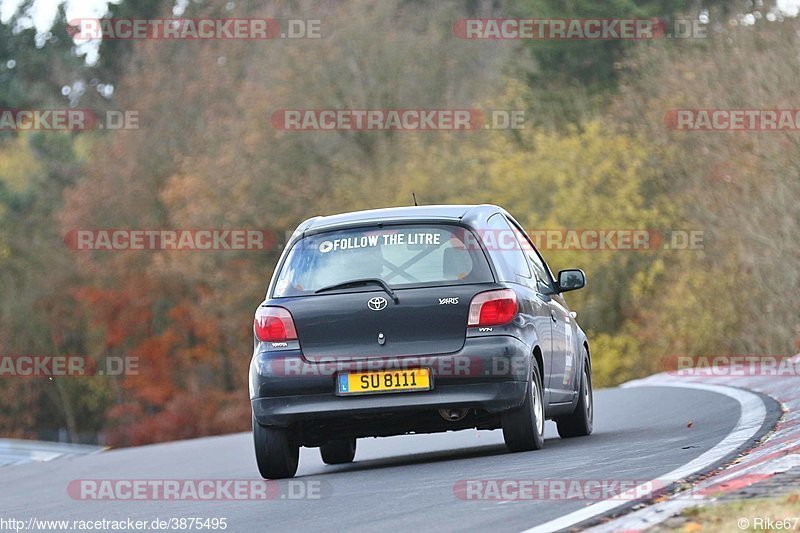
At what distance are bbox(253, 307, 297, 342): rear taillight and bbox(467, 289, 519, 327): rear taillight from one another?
1.24m

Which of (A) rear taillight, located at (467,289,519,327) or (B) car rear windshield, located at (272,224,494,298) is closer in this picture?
(A) rear taillight, located at (467,289,519,327)

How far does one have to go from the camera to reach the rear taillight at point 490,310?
38.2 ft

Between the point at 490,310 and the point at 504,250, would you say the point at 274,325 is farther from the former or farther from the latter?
the point at 504,250

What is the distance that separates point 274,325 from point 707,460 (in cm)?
336

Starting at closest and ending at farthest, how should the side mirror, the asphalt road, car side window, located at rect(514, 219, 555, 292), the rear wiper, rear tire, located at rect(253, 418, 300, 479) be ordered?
the asphalt road → the rear wiper → rear tire, located at rect(253, 418, 300, 479) → car side window, located at rect(514, 219, 555, 292) → the side mirror

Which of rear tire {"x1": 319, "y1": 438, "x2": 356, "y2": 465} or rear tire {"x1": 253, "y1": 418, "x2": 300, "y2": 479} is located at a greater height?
rear tire {"x1": 253, "y1": 418, "x2": 300, "y2": 479}

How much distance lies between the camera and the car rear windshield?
1182 cm

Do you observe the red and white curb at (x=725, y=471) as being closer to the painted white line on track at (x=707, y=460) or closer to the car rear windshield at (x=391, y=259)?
the painted white line on track at (x=707, y=460)

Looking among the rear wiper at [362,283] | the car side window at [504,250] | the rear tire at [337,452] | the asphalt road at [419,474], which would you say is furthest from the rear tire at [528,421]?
the rear tire at [337,452]

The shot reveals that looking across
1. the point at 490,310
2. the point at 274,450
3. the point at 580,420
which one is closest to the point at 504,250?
the point at 490,310

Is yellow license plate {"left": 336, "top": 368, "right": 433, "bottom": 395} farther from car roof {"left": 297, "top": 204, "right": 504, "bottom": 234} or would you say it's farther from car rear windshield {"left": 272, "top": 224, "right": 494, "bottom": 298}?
car roof {"left": 297, "top": 204, "right": 504, "bottom": 234}

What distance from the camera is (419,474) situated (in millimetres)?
11484

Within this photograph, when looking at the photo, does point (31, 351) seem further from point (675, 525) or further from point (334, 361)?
point (675, 525)

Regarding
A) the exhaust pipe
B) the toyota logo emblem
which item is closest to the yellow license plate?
the exhaust pipe
